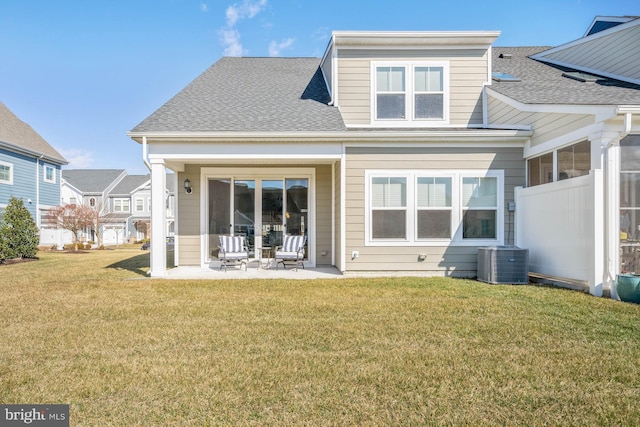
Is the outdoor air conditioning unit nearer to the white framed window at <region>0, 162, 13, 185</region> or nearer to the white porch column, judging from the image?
the white porch column

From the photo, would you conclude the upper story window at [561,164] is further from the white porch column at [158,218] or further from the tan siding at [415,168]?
the white porch column at [158,218]

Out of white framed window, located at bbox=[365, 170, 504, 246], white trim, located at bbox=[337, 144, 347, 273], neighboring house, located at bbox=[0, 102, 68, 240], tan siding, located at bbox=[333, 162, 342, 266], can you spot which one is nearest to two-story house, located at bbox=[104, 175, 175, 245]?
neighboring house, located at bbox=[0, 102, 68, 240]

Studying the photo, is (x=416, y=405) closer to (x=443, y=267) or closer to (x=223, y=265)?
(x=443, y=267)

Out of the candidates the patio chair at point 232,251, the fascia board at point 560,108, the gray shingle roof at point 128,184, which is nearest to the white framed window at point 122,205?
the gray shingle roof at point 128,184

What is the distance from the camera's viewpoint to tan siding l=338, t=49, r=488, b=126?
29.7 feet

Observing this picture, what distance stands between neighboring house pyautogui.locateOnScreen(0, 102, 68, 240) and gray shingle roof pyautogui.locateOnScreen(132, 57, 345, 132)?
39.7 feet

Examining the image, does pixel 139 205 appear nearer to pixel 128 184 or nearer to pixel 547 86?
pixel 128 184

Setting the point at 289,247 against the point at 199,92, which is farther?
the point at 199,92

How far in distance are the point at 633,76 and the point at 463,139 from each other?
4.71 metres

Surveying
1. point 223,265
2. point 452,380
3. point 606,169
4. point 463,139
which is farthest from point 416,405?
point 223,265

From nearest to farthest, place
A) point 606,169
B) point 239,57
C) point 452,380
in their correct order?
point 452,380 → point 606,169 → point 239,57

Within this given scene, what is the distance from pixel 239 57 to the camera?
39.2 feet

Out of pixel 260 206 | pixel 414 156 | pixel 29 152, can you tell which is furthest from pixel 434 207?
pixel 29 152

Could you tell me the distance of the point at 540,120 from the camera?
24.6 ft
